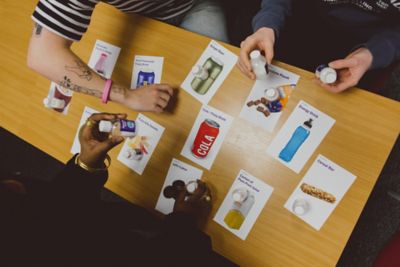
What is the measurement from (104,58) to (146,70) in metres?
0.18

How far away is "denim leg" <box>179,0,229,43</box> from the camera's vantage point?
1278 mm

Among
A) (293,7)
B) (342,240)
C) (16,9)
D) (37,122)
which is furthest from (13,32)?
(342,240)

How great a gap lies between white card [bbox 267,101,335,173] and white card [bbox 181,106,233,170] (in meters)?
0.16

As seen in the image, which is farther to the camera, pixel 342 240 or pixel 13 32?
pixel 13 32

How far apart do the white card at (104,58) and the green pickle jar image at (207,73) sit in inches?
13.0

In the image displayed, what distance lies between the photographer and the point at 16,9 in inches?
55.9

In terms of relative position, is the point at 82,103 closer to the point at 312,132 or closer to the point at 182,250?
the point at 182,250

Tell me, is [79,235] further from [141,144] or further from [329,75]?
[329,75]

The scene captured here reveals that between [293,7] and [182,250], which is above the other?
[293,7]

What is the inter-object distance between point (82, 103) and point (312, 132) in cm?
82

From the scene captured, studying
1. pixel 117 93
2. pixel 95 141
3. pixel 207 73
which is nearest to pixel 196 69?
pixel 207 73

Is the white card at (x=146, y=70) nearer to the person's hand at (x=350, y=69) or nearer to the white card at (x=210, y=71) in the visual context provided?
the white card at (x=210, y=71)

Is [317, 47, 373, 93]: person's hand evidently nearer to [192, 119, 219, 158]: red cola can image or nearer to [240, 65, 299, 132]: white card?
[240, 65, 299, 132]: white card

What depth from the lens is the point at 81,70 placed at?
3.67 feet
